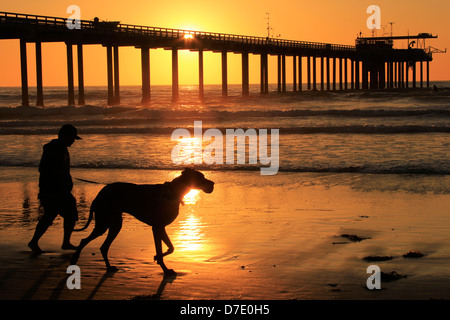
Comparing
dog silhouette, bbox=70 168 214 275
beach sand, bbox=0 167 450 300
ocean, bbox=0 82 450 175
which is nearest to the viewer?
beach sand, bbox=0 167 450 300

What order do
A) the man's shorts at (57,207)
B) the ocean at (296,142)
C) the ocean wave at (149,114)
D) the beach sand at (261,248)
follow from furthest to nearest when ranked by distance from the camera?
the ocean wave at (149,114) → the ocean at (296,142) → the man's shorts at (57,207) → the beach sand at (261,248)

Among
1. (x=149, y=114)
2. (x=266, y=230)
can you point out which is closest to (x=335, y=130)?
(x=149, y=114)

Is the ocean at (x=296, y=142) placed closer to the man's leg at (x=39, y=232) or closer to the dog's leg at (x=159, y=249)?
the man's leg at (x=39, y=232)

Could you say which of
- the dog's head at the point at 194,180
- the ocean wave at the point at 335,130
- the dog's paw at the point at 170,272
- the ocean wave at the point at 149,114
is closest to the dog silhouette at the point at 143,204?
the dog's head at the point at 194,180

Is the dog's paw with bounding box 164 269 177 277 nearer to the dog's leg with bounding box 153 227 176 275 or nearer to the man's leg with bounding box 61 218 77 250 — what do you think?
the dog's leg with bounding box 153 227 176 275

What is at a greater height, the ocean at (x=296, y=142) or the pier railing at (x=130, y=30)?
the pier railing at (x=130, y=30)

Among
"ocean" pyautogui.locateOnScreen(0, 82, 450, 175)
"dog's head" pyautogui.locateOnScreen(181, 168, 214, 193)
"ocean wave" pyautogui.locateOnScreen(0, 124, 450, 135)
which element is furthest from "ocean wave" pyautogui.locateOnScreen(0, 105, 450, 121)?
"dog's head" pyautogui.locateOnScreen(181, 168, 214, 193)

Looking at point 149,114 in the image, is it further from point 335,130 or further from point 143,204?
point 143,204

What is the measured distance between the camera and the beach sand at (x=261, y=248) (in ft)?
17.2

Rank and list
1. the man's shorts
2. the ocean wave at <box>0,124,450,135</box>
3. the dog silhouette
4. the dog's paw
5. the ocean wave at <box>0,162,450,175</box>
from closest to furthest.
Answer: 1. the dog's paw
2. the dog silhouette
3. the man's shorts
4. the ocean wave at <box>0,162,450,175</box>
5. the ocean wave at <box>0,124,450,135</box>

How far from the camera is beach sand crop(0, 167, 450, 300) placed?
5.24 metres

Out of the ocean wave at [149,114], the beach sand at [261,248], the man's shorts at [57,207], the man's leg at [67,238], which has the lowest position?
the beach sand at [261,248]

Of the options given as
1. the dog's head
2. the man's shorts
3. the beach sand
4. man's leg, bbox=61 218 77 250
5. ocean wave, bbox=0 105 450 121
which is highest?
ocean wave, bbox=0 105 450 121

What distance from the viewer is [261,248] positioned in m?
6.69
